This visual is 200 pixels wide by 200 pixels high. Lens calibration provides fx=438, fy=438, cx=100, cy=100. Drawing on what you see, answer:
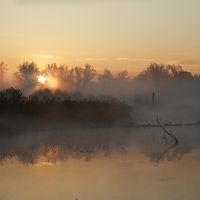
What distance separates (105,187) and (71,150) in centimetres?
624

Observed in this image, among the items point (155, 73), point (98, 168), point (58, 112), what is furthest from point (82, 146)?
point (155, 73)

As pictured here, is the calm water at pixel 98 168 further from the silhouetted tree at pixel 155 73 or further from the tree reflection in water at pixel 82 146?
the silhouetted tree at pixel 155 73

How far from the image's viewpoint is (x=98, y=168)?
1184 centimetres

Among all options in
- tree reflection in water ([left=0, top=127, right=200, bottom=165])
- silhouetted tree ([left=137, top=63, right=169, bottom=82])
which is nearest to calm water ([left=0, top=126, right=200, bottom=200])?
tree reflection in water ([left=0, top=127, right=200, bottom=165])

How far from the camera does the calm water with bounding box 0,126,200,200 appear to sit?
8.92 metres

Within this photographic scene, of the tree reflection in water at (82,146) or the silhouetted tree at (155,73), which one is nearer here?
the tree reflection in water at (82,146)

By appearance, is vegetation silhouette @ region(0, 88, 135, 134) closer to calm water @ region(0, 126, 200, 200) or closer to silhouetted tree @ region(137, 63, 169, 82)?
calm water @ region(0, 126, 200, 200)

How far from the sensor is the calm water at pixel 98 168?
8.92 metres

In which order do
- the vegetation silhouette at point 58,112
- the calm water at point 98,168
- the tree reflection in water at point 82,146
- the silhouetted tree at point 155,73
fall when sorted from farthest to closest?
the silhouetted tree at point 155,73 < the vegetation silhouette at point 58,112 < the tree reflection in water at point 82,146 < the calm water at point 98,168

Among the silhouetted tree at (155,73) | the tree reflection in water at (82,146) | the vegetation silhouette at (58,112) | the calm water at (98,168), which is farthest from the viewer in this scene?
the silhouetted tree at (155,73)

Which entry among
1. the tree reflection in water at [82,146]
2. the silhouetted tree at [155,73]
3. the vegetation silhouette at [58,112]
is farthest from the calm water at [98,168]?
the silhouetted tree at [155,73]

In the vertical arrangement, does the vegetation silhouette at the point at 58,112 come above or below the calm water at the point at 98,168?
above

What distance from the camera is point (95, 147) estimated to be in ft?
53.8

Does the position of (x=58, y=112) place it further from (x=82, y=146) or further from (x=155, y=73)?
(x=155, y=73)
